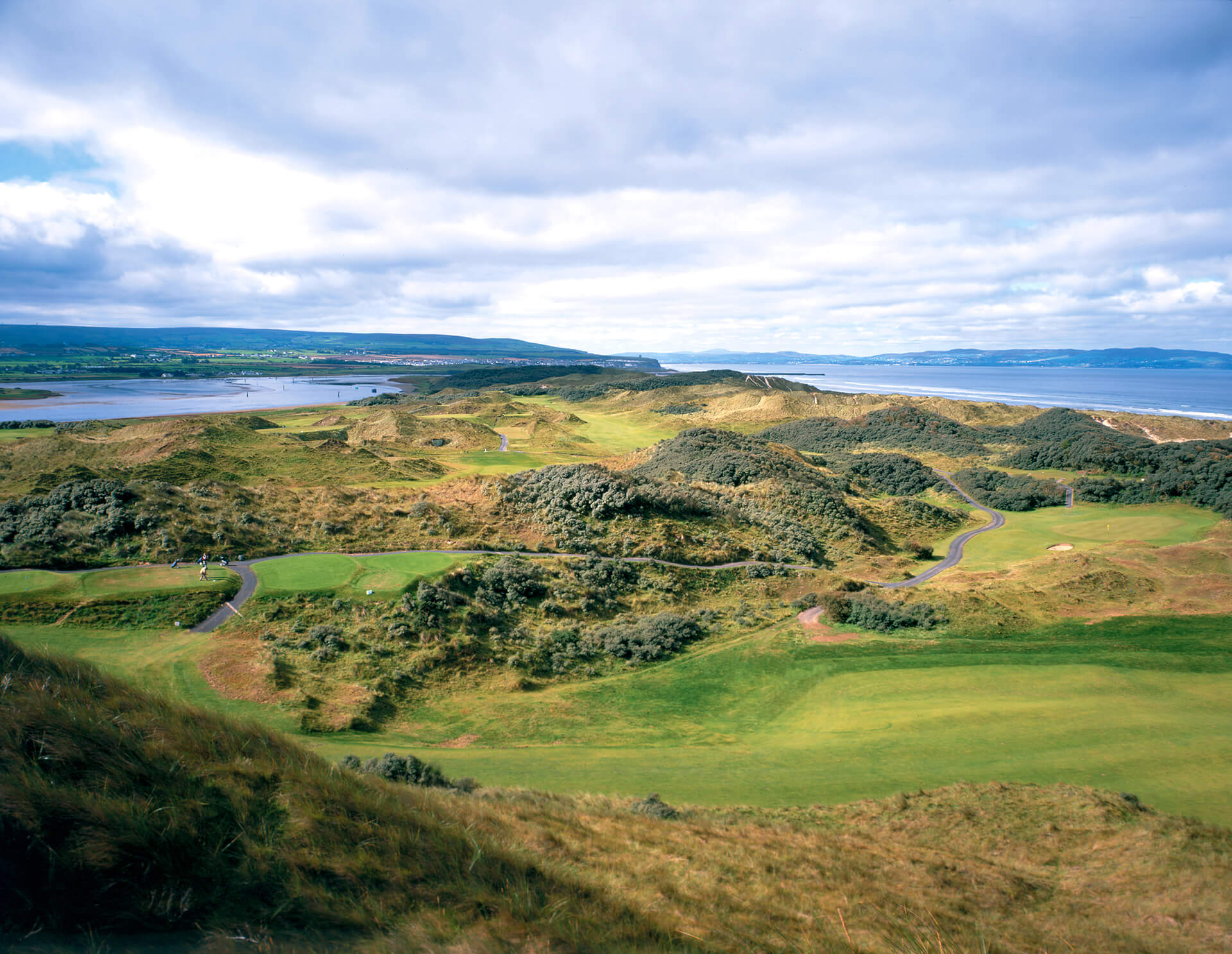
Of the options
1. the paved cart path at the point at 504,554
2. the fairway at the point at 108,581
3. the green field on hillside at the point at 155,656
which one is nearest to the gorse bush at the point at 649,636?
the paved cart path at the point at 504,554

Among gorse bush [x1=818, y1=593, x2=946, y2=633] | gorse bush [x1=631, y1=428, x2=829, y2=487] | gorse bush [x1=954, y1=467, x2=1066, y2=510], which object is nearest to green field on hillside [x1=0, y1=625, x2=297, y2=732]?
gorse bush [x1=818, y1=593, x2=946, y2=633]

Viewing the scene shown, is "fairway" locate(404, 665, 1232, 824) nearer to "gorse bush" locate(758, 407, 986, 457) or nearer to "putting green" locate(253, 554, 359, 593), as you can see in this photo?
"putting green" locate(253, 554, 359, 593)

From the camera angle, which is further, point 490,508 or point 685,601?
point 490,508

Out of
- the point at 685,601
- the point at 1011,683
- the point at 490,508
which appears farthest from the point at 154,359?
the point at 1011,683

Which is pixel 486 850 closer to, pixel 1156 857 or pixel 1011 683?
pixel 1156 857

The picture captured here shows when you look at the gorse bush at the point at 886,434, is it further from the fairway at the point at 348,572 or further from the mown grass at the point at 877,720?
the fairway at the point at 348,572

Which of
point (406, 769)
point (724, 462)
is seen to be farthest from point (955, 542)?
point (406, 769)
